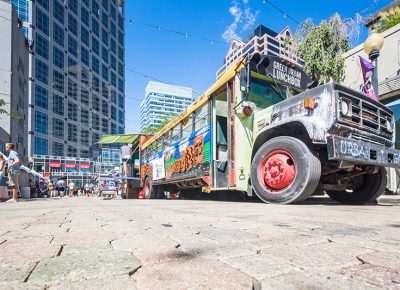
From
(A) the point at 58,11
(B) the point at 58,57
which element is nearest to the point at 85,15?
(A) the point at 58,11

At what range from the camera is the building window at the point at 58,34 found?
48.4 m

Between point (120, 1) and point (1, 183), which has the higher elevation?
point (120, 1)

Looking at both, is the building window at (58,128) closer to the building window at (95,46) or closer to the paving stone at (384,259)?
the building window at (95,46)

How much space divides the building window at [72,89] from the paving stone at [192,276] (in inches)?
2205

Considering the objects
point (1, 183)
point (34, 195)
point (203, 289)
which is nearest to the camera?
point (203, 289)

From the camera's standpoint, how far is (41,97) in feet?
146

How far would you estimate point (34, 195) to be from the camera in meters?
19.3

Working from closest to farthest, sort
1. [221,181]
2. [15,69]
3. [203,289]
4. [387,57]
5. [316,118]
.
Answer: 1. [203,289]
2. [316,118]
3. [221,181]
4. [387,57]
5. [15,69]

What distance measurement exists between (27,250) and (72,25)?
200 feet

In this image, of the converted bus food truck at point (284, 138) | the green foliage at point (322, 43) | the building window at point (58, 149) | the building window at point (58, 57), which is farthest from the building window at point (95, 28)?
the converted bus food truck at point (284, 138)

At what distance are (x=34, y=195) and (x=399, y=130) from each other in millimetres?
20733

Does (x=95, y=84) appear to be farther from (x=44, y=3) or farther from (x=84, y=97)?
(x=44, y=3)

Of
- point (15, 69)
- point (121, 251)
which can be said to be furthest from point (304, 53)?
point (15, 69)

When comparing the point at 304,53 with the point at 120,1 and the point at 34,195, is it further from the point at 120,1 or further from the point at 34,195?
the point at 34,195
